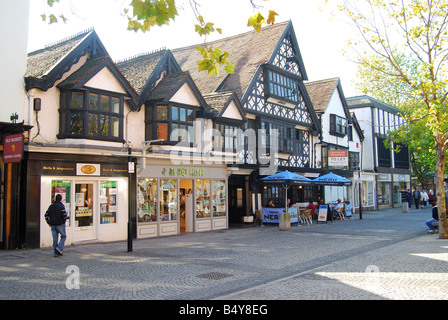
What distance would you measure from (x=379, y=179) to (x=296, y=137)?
1494 centimetres

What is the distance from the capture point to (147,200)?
18.0 m

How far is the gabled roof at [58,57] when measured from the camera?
14.5 meters

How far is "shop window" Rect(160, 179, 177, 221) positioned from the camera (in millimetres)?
18609

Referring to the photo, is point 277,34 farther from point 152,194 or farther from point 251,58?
point 152,194

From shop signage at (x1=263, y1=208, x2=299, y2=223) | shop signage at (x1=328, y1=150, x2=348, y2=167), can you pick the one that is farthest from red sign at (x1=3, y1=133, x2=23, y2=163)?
shop signage at (x1=328, y1=150, x2=348, y2=167)

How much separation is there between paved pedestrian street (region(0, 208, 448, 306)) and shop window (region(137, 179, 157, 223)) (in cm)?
132

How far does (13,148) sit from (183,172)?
8.29 meters

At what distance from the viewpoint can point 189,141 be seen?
19375 mm

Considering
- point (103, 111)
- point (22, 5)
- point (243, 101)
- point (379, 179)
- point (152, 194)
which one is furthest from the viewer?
point (379, 179)

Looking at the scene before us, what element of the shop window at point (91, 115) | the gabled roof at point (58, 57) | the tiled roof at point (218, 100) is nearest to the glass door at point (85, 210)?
the shop window at point (91, 115)

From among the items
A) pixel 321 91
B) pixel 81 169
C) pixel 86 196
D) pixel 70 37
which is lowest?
pixel 86 196

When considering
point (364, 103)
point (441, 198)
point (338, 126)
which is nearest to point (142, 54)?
point (441, 198)

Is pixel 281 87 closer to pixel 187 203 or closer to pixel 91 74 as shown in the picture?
pixel 187 203
